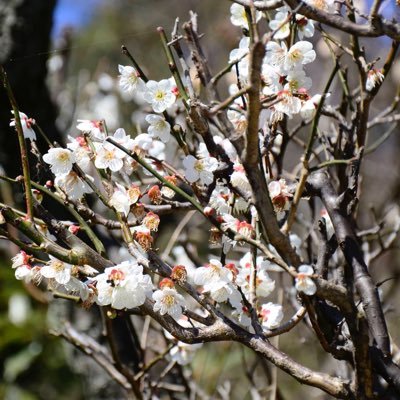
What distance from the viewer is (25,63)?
2.62m

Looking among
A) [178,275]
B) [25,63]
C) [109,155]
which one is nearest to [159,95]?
[109,155]

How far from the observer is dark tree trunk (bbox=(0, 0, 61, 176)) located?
2.56 m

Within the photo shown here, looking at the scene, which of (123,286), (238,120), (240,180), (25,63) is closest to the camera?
(123,286)

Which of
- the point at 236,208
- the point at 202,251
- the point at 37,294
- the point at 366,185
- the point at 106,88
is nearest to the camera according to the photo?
the point at 236,208

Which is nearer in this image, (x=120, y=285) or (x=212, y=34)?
(x=120, y=285)

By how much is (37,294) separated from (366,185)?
3.88m

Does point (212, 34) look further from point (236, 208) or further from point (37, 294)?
point (236, 208)

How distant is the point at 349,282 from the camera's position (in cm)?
144

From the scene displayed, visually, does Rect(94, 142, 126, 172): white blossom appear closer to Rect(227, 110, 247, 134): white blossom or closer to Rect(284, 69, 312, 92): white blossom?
Rect(227, 110, 247, 134): white blossom

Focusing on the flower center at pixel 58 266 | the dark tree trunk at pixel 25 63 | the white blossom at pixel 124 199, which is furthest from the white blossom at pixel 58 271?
the dark tree trunk at pixel 25 63

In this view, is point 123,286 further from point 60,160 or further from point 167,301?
point 60,160

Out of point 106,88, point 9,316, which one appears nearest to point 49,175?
point 106,88

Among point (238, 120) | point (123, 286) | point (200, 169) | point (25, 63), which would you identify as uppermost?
point (25, 63)

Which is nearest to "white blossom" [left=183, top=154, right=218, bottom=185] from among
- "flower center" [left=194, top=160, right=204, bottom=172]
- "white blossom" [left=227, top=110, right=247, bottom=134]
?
"flower center" [left=194, top=160, right=204, bottom=172]
